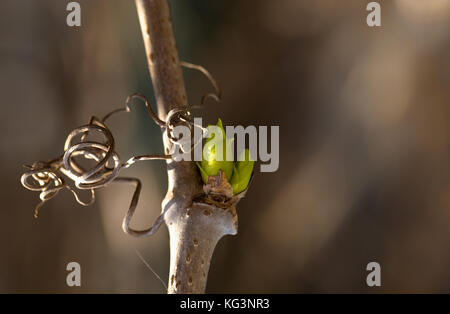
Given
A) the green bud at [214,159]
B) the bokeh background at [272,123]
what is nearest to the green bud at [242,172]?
the green bud at [214,159]

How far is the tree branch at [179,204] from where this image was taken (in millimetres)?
303

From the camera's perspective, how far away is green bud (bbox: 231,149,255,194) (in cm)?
31

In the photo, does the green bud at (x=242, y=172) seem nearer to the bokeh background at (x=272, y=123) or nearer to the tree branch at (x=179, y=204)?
the tree branch at (x=179, y=204)

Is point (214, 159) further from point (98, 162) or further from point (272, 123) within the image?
point (272, 123)

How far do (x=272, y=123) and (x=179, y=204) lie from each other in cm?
35

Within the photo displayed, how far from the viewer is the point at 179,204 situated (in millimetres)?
314

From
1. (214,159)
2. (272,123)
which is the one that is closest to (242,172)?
(214,159)

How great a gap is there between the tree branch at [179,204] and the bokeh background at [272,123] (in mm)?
299

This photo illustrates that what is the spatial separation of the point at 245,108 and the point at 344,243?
0.23 meters

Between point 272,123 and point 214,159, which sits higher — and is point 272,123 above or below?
above

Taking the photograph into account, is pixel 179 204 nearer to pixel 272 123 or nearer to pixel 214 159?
pixel 214 159

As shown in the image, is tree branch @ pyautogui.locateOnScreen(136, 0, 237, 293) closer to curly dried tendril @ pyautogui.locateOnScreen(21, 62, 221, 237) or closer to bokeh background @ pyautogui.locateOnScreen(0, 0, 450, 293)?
curly dried tendril @ pyautogui.locateOnScreen(21, 62, 221, 237)

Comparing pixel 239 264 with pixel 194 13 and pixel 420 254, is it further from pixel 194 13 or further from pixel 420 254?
pixel 194 13

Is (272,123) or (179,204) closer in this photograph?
(179,204)
